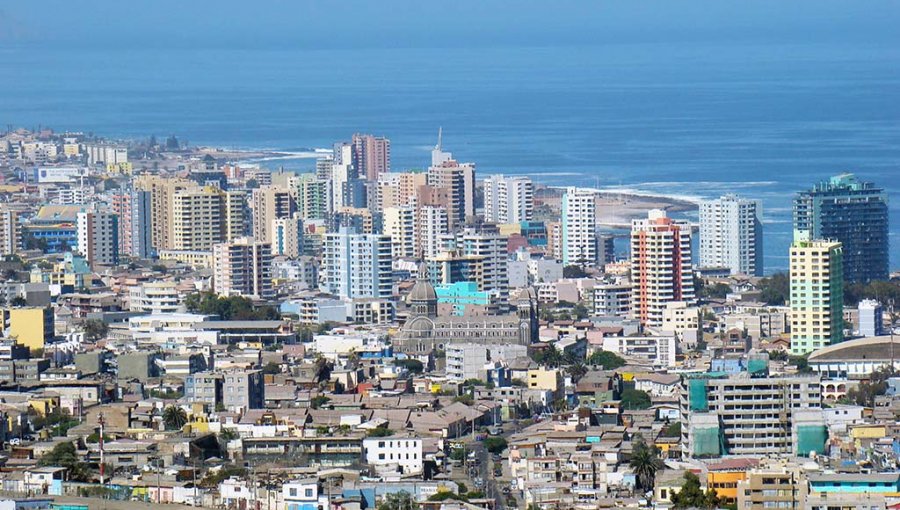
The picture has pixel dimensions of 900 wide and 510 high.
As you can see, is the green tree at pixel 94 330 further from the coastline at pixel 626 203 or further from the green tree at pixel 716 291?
the coastline at pixel 626 203

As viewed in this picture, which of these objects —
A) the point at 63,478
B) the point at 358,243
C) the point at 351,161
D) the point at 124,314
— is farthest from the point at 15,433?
the point at 351,161

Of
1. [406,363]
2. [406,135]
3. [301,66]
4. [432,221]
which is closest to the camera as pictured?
[406,363]

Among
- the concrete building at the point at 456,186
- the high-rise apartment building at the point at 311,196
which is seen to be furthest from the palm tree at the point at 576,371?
the high-rise apartment building at the point at 311,196

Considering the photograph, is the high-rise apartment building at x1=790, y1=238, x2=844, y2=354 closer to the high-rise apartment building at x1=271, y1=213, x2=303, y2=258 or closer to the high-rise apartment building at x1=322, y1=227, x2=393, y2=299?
the high-rise apartment building at x1=322, y1=227, x2=393, y2=299

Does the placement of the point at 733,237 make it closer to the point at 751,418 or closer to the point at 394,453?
the point at 751,418

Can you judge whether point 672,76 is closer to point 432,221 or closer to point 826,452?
point 432,221
